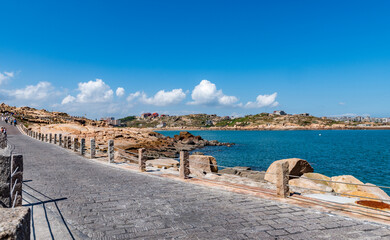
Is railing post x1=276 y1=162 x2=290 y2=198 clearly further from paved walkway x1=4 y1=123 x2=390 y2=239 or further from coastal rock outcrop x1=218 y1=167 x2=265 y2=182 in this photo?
coastal rock outcrop x1=218 y1=167 x2=265 y2=182

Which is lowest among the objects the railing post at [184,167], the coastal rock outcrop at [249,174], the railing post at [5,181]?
the coastal rock outcrop at [249,174]

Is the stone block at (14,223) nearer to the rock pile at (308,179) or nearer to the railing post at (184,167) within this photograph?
the railing post at (184,167)

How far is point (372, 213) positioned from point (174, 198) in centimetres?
601

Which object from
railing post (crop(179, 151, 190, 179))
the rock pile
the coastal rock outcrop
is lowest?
the coastal rock outcrop

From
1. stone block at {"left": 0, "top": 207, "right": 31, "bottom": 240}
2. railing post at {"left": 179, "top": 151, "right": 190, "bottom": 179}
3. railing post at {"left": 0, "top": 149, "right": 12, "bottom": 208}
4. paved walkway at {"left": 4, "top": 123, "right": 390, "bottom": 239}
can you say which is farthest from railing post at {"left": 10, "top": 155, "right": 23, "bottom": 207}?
railing post at {"left": 179, "top": 151, "right": 190, "bottom": 179}

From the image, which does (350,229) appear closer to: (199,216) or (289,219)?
(289,219)

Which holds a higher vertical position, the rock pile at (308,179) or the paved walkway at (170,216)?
the paved walkway at (170,216)

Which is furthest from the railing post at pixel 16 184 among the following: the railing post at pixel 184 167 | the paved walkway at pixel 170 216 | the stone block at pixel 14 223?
the railing post at pixel 184 167

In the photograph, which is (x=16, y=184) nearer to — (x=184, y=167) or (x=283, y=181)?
(x=184, y=167)

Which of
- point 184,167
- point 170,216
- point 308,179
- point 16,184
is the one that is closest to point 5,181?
point 16,184

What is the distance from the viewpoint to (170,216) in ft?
22.7

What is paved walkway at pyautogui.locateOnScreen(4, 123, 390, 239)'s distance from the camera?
580cm

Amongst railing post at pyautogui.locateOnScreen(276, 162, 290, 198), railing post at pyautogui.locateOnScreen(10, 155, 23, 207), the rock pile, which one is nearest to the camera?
railing post at pyautogui.locateOnScreen(10, 155, 23, 207)

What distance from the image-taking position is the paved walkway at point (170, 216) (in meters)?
5.80
